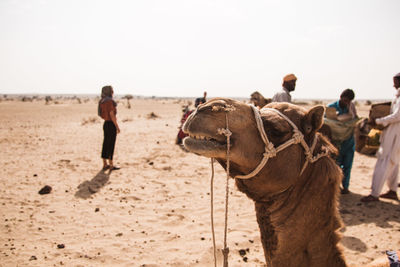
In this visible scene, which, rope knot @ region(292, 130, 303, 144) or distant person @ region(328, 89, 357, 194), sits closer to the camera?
rope knot @ region(292, 130, 303, 144)

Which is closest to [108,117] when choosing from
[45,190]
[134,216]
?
[45,190]

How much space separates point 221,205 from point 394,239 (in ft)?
9.80

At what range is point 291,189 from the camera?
1.71 m

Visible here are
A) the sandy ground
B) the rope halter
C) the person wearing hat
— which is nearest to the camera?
the rope halter

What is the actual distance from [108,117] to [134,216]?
3484 millimetres

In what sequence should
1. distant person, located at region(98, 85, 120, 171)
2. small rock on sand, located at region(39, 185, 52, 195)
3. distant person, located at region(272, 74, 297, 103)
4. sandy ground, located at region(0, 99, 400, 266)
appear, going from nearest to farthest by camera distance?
sandy ground, located at region(0, 99, 400, 266) < distant person, located at region(272, 74, 297, 103) < small rock on sand, located at region(39, 185, 52, 195) < distant person, located at region(98, 85, 120, 171)

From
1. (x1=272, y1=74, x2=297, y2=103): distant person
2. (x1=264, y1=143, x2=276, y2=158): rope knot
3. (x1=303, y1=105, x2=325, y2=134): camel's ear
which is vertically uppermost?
(x1=272, y1=74, x2=297, y2=103): distant person

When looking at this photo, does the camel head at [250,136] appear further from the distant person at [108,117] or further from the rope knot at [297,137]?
the distant person at [108,117]

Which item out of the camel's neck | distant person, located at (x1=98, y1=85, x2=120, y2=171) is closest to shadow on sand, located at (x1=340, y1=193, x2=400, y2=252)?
the camel's neck

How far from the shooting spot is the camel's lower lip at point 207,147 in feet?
4.63

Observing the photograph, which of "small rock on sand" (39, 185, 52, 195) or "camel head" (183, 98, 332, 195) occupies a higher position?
"camel head" (183, 98, 332, 195)

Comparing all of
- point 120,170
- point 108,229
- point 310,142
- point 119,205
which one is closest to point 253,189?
point 310,142

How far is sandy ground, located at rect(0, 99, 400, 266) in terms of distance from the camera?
3.78 m

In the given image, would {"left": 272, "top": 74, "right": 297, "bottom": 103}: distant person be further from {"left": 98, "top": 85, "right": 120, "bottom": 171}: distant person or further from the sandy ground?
{"left": 98, "top": 85, "right": 120, "bottom": 171}: distant person
